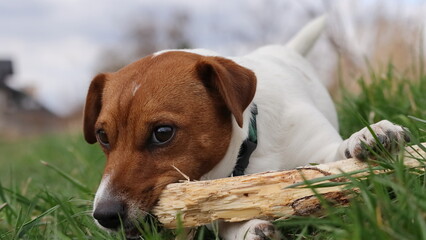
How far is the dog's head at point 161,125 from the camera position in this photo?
2.47 m

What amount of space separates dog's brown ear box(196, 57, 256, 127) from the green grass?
1.95ft

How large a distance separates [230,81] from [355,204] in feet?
3.87

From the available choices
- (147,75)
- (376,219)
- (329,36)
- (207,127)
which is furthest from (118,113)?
(329,36)

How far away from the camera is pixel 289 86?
140 inches

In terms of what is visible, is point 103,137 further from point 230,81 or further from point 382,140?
point 382,140

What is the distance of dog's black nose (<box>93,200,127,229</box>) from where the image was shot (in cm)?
238

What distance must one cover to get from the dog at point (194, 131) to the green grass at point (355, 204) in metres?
0.15

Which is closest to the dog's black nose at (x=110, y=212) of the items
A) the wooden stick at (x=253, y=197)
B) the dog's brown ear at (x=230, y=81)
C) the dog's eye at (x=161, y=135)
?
the wooden stick at (x=253, y=197)

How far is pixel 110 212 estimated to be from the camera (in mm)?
2377

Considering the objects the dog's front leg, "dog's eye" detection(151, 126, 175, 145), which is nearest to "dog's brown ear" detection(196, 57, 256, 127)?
"dog's eye" detection(151, 126, 175, 145)

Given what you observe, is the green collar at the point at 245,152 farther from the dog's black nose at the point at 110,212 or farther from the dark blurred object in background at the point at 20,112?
the dark blurred object in background at the point at 20,112

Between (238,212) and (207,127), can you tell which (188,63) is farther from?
(238,212)

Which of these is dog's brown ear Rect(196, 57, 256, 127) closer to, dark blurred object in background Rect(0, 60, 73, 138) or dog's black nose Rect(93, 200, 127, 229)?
dog's black nose Rect(93, 200, 127, 229)

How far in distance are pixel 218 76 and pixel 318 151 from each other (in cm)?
86
